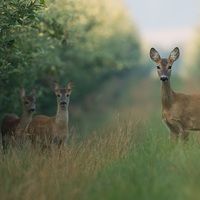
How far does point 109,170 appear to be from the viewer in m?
9.68

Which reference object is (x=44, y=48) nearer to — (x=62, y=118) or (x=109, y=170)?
(x=62, y=118)

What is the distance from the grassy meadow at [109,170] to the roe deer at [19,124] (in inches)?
81.6

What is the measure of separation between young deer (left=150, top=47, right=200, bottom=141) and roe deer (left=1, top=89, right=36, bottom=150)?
2728 mm

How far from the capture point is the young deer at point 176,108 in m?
12.5

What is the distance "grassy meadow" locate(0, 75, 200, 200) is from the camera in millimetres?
8273

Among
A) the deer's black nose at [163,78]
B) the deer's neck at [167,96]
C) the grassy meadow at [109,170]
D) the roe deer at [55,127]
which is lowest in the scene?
the grassy meadow at [109,170]

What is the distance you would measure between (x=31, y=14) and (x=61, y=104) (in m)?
2.36

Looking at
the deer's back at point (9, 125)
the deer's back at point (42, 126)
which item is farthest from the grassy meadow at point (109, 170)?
the deer's back at point (9, 125)

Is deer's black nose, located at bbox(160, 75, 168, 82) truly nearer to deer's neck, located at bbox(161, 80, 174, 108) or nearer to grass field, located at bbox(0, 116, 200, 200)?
deer's neck, located at bbox(161, 80, 174, 108)

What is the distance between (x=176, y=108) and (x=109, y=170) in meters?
3.35

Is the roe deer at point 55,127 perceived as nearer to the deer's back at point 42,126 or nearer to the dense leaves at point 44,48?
the deer's back at point 42,126

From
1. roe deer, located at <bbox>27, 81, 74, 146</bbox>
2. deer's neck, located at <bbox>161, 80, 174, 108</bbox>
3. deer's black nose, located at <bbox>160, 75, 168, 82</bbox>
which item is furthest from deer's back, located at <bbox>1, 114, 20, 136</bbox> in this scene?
deer's black nose, located at <bbox>160, 75, 168, 82</bbox>

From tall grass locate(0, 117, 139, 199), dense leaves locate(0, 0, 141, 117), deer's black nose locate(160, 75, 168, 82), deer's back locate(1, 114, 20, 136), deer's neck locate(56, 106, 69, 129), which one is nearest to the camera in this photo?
tall grass locate(0, 117, 139, 199)

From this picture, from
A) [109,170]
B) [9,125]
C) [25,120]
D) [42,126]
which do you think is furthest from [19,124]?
[109,170]
